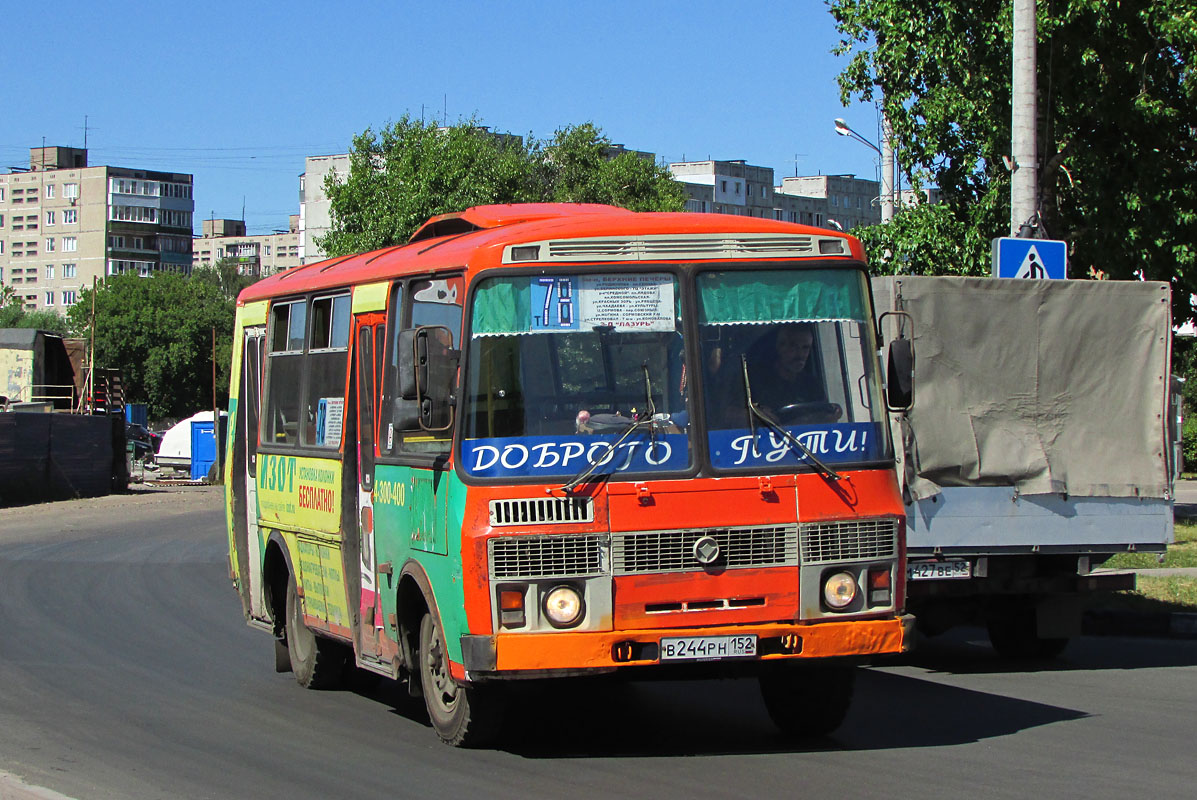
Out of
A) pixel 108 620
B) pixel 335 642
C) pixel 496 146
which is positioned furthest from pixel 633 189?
pixel 335 642

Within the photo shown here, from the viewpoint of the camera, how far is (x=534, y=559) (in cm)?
731

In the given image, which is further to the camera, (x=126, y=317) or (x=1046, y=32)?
(x=126, y=317)

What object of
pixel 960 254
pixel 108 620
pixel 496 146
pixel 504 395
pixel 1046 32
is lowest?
pixel 108 620

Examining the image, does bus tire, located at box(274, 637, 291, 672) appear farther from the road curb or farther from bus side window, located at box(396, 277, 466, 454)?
the road curb

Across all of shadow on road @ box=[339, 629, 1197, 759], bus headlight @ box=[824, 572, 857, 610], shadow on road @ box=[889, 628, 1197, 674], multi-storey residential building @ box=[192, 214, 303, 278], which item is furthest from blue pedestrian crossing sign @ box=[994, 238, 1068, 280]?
multi-storey residential building @ box=[192, 214, 303, 278]

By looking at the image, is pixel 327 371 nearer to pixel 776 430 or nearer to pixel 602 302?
pixel 602 302

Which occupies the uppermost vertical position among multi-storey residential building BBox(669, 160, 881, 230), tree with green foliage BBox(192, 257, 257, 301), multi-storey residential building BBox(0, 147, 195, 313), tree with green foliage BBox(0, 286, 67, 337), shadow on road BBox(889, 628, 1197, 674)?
multi-storey residential building BBox(669, 160, 881, 230)

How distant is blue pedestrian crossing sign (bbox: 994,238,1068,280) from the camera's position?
12781 mm

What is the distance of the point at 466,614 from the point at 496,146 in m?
51.5

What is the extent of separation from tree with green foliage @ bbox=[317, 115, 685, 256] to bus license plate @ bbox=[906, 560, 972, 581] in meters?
40.0

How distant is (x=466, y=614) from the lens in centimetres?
741

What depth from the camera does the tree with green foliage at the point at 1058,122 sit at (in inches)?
784

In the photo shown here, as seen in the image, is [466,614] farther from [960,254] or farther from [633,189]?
[633,189]

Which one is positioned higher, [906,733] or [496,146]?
[496,146]
